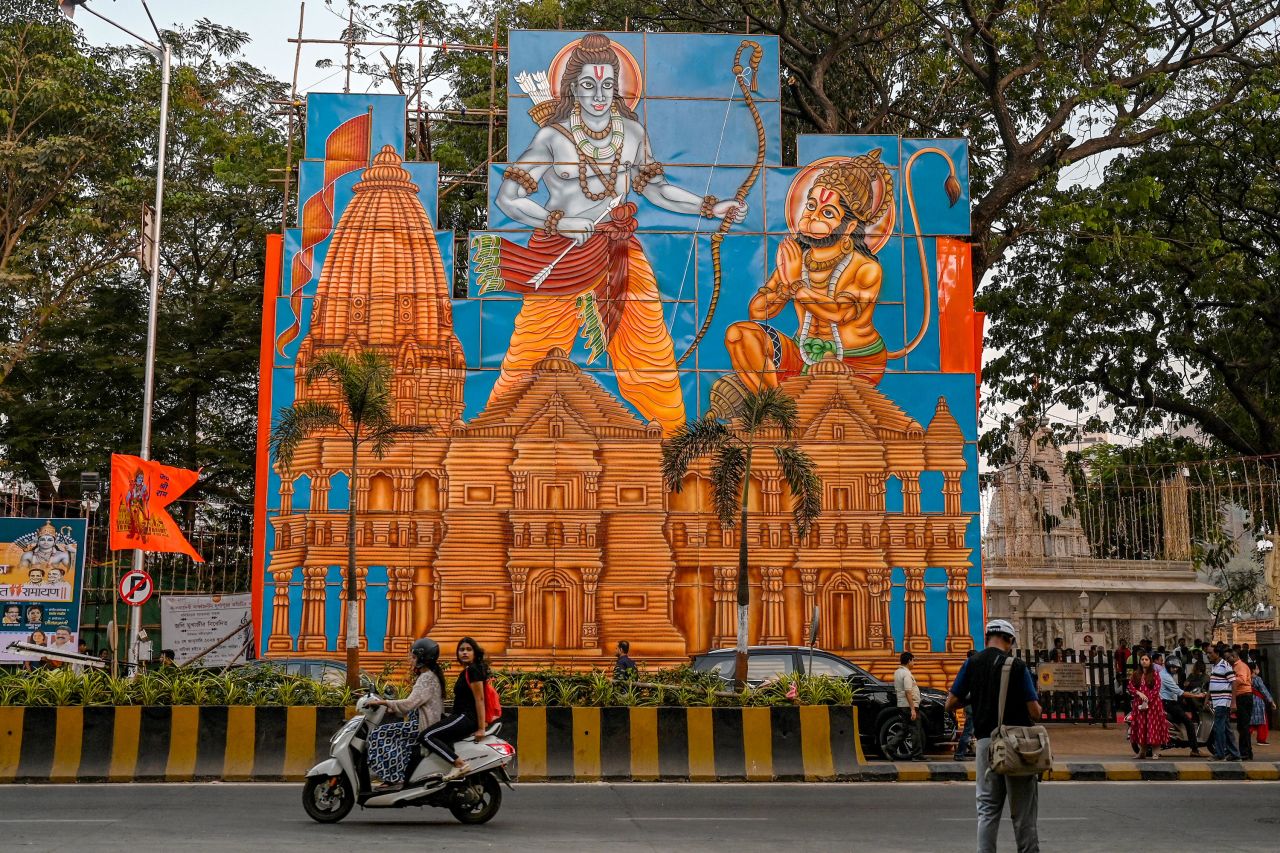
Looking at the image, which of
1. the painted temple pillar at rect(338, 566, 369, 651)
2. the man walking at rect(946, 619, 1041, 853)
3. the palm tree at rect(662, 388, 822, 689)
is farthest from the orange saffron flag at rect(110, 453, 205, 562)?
the man walking at rect(946, 619, 1041, 853)

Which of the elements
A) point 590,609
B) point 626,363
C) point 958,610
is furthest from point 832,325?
point 590,609

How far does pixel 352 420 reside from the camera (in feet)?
75.0

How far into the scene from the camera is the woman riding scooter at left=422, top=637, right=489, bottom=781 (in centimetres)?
1148

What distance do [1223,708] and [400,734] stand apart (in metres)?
12.6

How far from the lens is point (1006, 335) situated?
29141mm

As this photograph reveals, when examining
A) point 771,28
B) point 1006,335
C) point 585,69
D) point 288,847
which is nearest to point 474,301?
point 585,69

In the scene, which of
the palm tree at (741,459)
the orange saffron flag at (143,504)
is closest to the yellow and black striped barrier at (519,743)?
the palm tree at (741,459)

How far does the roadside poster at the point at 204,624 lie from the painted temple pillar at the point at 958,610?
40.4 ft

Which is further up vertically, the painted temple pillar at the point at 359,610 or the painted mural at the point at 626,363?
the painted mural at the point at 626,363

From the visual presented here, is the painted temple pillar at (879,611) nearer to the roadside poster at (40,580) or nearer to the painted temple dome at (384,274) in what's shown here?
the painted temple dome at (384,274)

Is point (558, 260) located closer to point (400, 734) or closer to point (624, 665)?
point (624, 665)

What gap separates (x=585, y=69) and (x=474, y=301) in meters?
4.66

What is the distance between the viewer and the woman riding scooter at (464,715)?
1148 centimetres

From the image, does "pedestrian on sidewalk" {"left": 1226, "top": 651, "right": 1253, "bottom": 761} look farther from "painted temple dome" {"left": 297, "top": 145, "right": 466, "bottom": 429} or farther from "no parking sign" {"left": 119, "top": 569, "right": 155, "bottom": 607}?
"no parking sign" {"left": 119, "top": 569, "right": 155, "bottom": 607}
